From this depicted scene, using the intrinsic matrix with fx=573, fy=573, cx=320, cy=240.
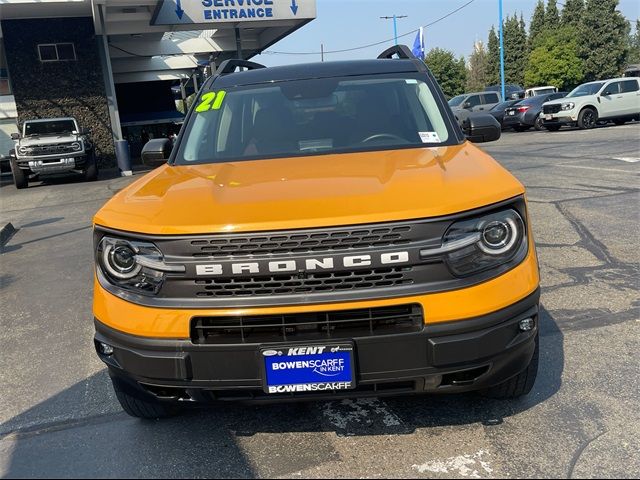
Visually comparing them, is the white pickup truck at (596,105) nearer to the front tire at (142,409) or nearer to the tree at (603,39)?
the front tire at (142,409)

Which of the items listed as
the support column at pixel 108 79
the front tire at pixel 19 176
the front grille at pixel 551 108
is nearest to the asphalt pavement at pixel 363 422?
the front tire at pixel 19 176

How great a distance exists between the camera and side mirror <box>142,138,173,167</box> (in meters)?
4.03

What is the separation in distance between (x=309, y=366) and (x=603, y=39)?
57.5 meters

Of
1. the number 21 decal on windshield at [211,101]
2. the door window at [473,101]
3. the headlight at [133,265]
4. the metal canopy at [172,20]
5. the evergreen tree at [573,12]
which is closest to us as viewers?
the headlight at [133,265]

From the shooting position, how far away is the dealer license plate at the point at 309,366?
7.43 ft

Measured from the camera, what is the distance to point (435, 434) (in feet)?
8.98

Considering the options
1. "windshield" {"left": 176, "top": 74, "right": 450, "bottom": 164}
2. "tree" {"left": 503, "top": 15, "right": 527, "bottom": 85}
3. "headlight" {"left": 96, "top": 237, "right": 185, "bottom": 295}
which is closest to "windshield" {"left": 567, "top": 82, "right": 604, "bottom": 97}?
"windshield" {"left": 176, "top": 74, "right": 450, "bottom": 164}

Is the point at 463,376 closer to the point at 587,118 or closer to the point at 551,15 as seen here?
the point at 587,118

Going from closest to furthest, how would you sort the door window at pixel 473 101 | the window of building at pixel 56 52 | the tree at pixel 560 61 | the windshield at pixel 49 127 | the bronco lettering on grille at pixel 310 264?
the bronco lettering on grille at pixel 310 264 → the windshield at pixel 49 127 → the window of building at pixel 56 52 → the door window at pixel 473 101 → the tree at pixel 560 61

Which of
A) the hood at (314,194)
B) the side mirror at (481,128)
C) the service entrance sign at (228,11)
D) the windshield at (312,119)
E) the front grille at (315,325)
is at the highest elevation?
the service entrance sign at (228,11)

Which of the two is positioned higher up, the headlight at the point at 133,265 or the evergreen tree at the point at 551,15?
the evergreen tree at the point at 551,15

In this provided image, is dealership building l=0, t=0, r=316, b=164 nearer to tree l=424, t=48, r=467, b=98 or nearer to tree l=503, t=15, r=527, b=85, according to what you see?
tree l=424, t=48, r=467, b=98

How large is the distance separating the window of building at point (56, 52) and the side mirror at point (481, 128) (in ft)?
66.0

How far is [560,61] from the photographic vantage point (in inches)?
2012
